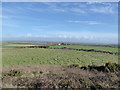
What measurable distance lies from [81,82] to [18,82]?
6.44 ft

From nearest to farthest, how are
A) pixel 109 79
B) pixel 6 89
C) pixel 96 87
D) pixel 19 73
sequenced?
pixel 6 89 < pixel 96 87 < pixel 109 79 < pixel 19 73

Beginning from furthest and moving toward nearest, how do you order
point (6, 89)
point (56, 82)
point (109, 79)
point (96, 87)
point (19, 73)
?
point (19, 73)
point (109, 79)
point (56, 82)
point (96, 87)
point (6, 89)

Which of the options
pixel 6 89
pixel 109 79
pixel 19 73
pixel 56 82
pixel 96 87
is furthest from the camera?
pixel 19 73

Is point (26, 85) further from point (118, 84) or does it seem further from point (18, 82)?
point (118, 84)

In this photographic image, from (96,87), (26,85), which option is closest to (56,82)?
(26,85)

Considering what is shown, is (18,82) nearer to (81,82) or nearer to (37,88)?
(37,88)

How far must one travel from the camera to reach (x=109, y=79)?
395 cm

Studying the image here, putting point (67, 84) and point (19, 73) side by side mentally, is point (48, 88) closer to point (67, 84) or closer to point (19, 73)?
point (67, 84)

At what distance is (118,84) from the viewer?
3.53 meters

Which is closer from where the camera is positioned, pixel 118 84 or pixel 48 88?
pixel 48 88

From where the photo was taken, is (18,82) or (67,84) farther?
(18,82)

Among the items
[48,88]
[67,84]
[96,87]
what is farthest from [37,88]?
[96,87]

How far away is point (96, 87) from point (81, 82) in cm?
48

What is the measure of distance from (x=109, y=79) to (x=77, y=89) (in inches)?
53.3
